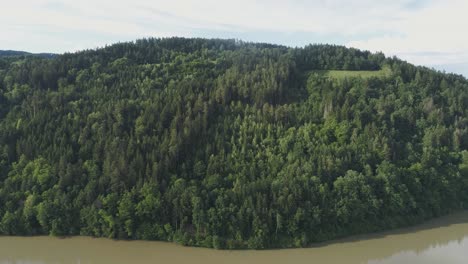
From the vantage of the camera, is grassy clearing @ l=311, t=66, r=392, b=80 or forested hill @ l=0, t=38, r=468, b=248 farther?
grassy clearing @ l=311, t=66, r=392, b=80

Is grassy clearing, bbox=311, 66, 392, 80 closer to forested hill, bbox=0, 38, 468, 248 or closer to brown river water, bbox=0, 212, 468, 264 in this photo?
forested hill, bbox=0, 38, 468, 248

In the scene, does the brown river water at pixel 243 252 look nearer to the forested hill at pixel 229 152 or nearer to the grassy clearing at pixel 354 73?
the forested hill at pixel 229 152

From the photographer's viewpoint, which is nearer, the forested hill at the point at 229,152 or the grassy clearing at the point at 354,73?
the forested hill at the point at 229,152

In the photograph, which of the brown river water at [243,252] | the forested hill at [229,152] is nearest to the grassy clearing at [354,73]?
the forested hill at [229,152]

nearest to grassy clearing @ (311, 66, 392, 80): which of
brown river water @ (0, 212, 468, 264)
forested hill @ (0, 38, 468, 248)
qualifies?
forested hill @ (0, 38, 468, 248)

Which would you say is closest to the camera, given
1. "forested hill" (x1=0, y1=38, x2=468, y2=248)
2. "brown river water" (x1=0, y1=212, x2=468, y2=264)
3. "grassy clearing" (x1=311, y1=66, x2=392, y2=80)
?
"brown river water" (x1=0, y1=212, x2=468, y2=264)

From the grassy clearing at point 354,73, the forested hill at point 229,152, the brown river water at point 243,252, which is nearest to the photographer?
the brown river water at point 243,252

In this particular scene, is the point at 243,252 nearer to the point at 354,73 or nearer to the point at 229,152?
the point at 229,152

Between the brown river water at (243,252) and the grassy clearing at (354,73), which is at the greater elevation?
the grassy clearing at (354,73)
